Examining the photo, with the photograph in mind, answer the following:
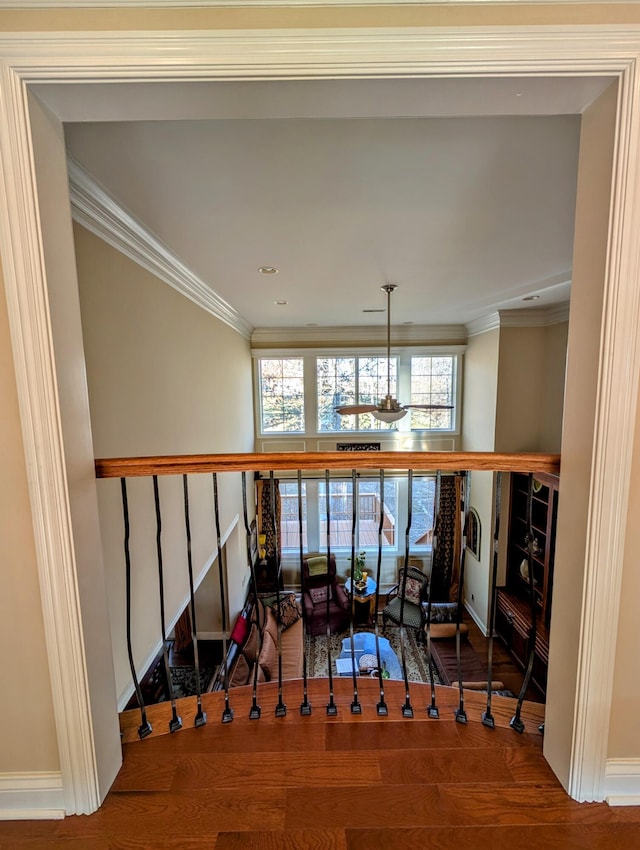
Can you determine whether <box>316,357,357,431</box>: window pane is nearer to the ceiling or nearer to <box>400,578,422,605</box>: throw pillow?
<box>400,578,422,605</box>: throw pillow

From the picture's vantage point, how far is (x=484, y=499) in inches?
218

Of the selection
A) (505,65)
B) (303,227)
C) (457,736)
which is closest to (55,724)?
(457,736)

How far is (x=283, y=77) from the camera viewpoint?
92cm

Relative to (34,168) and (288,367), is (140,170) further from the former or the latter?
(288,367)

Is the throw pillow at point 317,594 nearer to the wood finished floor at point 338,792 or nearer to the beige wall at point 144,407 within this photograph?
the beige wall at point 144,407

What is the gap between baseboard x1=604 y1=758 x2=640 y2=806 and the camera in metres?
1.16

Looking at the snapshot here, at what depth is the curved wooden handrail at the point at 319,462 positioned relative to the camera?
125 centimetres

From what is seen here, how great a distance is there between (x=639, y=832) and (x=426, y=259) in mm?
3075

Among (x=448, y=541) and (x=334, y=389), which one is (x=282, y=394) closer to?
(x=334, y=389)

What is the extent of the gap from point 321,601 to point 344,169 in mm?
6571

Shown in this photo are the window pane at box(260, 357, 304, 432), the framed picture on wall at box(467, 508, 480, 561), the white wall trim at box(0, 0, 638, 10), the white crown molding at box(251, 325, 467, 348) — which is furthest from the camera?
the window pane at box(260, 357, 304, 432)

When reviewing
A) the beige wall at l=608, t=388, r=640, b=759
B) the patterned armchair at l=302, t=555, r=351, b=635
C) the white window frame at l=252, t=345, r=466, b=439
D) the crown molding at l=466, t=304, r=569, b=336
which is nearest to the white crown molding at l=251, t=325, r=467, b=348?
Result: the white window frame at l=252, t=345, r=466, b=439

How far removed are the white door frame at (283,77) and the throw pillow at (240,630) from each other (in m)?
3.89

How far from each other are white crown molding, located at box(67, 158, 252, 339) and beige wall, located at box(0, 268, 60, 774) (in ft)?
3.32
